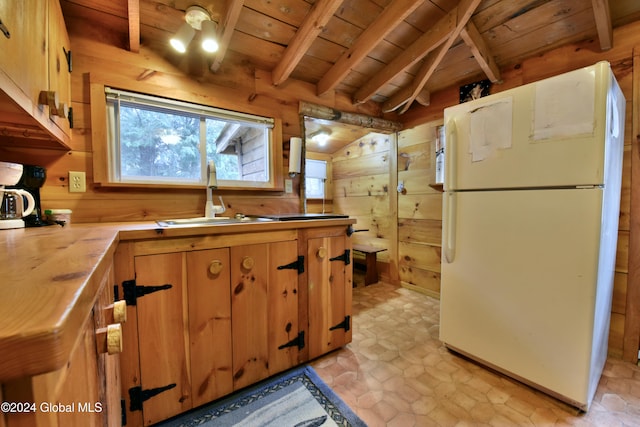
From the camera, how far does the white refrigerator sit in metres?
1.21

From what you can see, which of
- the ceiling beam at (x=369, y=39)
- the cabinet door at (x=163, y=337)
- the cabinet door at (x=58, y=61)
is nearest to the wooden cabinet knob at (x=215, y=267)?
the cabinet door at (x=163, y=337)

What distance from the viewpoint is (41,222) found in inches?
47.8

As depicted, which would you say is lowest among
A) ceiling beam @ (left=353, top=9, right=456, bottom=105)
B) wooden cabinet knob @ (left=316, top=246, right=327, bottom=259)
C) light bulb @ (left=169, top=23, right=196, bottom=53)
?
wooden cabinet knob @ (left=316, top=246, right=327, bottom=259)

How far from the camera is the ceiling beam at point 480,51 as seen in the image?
181cm

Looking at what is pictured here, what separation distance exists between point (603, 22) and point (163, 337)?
2.99 meters

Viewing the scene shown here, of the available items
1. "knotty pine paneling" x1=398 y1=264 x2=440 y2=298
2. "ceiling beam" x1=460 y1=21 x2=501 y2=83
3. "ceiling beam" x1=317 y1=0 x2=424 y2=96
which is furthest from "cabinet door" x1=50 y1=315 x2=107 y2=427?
"knotty pine paneling" x1=398 y1=264 x2=440 y2=298

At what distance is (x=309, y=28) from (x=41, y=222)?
1.76 metres

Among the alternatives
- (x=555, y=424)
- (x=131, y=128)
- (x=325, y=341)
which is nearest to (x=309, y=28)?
(x=131, y=128)

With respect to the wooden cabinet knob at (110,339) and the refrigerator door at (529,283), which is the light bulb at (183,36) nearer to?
the wooden cabinet knob at (110,339)

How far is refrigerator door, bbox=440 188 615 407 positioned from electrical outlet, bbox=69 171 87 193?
2.17 metres

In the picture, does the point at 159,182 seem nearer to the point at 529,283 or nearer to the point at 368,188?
the point at 529,283

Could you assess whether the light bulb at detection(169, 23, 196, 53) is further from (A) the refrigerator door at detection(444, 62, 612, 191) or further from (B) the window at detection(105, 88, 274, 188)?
(A) the refrigerator door at detection(444, 62, 612, 191)

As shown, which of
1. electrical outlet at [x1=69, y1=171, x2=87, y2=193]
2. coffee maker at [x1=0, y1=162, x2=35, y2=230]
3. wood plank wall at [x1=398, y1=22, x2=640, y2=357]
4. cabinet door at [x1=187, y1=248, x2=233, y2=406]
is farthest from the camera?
wood plank wall at [x1=398, y1=22, x2=640, y2=357]

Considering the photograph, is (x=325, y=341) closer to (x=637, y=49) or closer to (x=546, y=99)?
(x=546, y=99)
